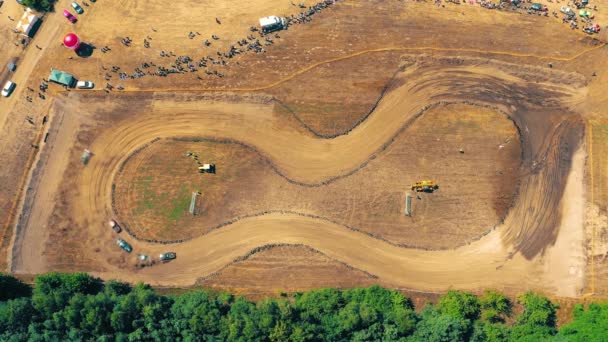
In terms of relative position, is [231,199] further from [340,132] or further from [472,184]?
[472,184]

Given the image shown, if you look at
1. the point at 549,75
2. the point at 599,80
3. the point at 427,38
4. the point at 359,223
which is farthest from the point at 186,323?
the point at 599,80

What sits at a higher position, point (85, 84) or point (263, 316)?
point (85, 84)

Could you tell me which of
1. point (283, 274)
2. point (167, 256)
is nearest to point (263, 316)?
point (283, 274)

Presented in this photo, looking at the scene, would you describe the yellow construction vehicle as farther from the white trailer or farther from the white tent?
the white tent

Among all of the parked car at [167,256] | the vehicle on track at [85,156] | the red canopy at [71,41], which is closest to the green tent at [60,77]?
the red canopy at [71,41]

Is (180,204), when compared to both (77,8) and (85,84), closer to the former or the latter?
(85,84)

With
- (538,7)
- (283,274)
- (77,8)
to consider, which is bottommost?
(283,274)
